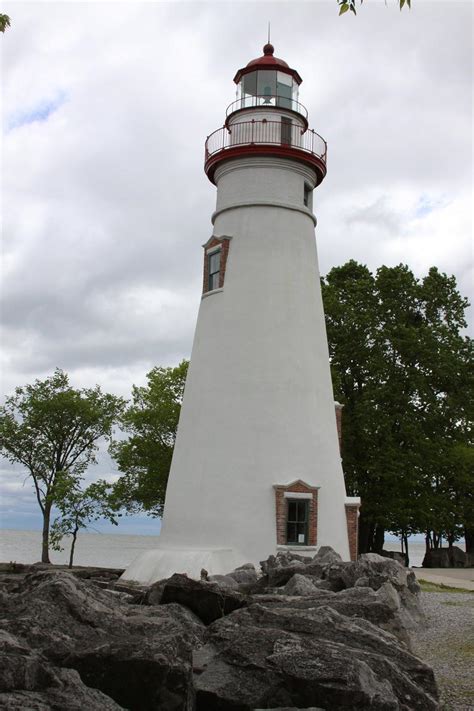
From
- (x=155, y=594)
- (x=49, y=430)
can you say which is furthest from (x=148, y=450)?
(x=155, y=594)

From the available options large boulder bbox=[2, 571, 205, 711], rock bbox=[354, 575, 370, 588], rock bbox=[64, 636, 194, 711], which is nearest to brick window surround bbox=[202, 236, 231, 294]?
rock bbox=[354, 575, 370, 588]

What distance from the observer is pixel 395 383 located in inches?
1224

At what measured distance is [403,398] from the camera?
31.0m

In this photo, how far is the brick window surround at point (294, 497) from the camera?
19.2m

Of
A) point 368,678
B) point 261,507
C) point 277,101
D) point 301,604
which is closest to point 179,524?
point 261,507

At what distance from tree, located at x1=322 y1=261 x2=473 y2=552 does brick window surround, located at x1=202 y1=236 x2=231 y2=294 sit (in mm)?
10838

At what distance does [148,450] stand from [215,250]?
13.6 metres

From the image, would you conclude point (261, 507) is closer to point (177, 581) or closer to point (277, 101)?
point (177, 581)

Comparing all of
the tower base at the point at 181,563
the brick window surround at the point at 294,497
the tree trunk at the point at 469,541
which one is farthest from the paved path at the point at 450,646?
the tree trunk at the point at 469,541

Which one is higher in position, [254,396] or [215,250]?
[215,250]

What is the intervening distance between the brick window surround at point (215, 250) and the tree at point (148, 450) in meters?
12.0

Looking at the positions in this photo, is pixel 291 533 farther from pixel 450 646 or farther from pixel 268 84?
pixel 268 84

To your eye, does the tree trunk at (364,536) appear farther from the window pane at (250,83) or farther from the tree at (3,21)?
the tree at (3,21)

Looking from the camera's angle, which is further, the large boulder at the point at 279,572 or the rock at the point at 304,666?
the large boulder at the point at 279,572
